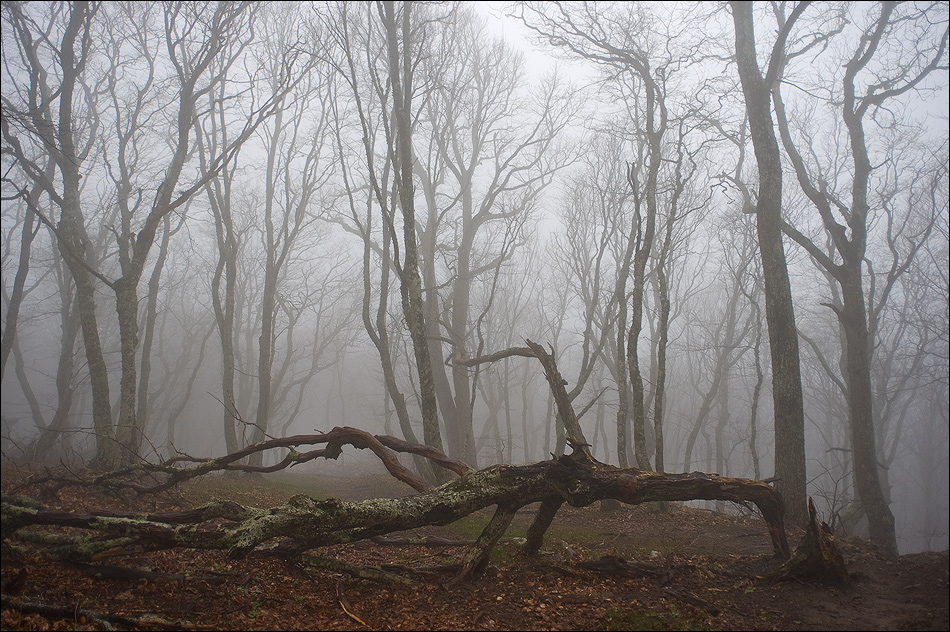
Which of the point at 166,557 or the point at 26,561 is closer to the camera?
the point at 26,561

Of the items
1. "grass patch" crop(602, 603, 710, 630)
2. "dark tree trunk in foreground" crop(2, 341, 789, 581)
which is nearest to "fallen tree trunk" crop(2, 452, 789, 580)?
"dark tree trunk in foreground" crop(2, 341, 789, 581)

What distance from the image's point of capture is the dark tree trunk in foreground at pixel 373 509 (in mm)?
3061

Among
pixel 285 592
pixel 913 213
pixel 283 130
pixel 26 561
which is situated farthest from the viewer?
pixel 283 130

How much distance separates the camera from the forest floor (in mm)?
2867

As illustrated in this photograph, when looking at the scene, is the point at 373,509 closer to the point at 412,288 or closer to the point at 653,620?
the point at 653,620

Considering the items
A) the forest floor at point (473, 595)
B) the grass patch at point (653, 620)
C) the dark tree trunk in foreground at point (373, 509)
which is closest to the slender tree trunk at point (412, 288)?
the dark tree trunk in foreground at point (373, 509)

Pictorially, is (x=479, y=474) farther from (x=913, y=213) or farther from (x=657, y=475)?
(x=913, y=213)

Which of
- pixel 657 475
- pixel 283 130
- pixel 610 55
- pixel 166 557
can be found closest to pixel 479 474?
pixel 657 475

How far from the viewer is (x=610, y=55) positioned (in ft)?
30.5

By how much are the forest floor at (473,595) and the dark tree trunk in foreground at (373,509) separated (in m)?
0.18

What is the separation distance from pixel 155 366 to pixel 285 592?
30659 millimetres

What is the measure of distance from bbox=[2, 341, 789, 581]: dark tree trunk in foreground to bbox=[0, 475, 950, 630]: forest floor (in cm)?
18

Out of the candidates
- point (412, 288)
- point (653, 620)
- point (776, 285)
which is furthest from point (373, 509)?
point (776, 285)

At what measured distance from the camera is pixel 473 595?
3488mm
